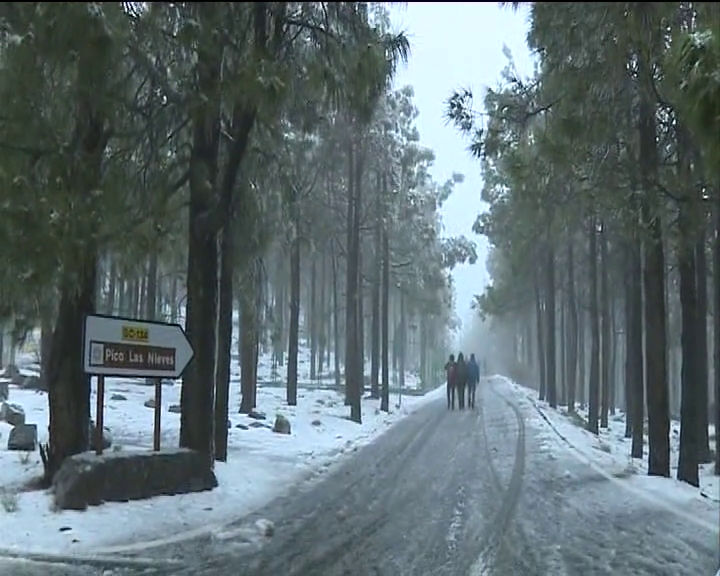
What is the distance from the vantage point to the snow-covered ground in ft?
44.3

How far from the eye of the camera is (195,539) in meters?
10.5

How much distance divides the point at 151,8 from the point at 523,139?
25.9 feet

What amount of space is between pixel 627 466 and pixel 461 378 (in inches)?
679

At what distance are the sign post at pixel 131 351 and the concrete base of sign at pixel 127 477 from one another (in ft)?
1.24

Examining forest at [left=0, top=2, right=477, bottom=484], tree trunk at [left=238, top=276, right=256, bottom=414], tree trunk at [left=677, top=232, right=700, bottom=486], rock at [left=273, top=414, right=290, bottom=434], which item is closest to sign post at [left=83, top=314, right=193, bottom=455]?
forest at [left=0, top=2, right=477, bottom=484]

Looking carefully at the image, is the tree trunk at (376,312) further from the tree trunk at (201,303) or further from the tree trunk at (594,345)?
the tree trunk at (201,303)

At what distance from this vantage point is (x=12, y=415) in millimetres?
18141

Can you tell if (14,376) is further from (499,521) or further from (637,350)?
(499,521)

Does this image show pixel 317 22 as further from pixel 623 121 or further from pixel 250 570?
pixel 623 121

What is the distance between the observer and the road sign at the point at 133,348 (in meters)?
12.1

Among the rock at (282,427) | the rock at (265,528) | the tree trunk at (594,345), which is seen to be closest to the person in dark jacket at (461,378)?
the tree trunk at (594,345)

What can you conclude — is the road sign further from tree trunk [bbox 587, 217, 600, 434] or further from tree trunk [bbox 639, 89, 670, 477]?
tree trunk [bbox 587, 217, 600, 434]

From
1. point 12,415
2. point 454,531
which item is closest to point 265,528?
point 454,531

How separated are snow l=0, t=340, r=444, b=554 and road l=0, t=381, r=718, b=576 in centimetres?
60
